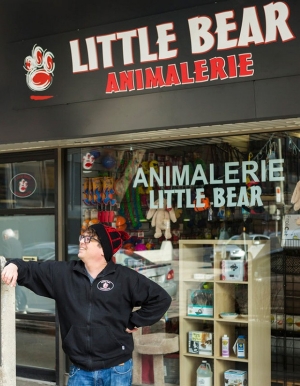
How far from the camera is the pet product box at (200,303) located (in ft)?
21.5

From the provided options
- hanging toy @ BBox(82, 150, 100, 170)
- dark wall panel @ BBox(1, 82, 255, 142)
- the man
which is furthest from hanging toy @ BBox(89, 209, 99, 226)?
the man

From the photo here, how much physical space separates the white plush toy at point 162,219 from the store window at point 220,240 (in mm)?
11

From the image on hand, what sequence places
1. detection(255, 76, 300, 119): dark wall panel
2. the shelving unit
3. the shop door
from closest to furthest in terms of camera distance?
detection(255, 76, 300, 119): dark wall panel → the shelving unit → the shop door

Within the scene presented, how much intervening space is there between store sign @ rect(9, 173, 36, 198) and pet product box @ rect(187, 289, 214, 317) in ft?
7.92

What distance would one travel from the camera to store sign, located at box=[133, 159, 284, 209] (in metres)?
6.30

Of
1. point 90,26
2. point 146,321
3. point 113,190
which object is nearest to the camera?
point 146,321

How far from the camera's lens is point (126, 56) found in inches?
246

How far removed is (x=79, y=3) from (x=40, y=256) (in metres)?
3.00

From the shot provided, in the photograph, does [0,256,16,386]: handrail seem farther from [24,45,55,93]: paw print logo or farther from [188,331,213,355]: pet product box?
[24,45,55,93]: paw print logo

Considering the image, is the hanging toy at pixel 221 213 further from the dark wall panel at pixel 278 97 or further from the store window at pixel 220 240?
the dark wall panel at pixel 278 97

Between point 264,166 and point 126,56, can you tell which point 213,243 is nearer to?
point 264,166

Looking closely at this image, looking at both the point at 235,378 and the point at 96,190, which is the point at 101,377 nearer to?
the point at 235,378

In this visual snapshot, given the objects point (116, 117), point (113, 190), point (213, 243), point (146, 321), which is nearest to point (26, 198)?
point (113, 190)

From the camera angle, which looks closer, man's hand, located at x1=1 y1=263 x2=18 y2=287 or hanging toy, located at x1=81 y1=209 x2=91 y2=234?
man's hand, located at x1=1 y1=263 x2=18 y2=287
